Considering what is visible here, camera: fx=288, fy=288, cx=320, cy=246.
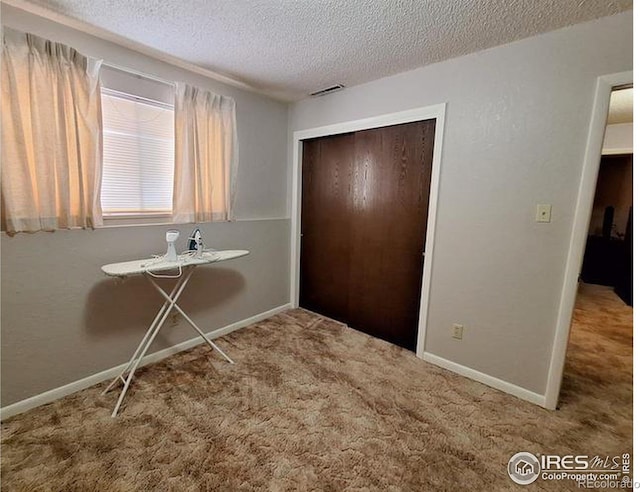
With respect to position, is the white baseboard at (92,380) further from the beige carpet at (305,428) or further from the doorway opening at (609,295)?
the doorway opening at (609,295)

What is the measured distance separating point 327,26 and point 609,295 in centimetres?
538

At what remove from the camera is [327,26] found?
1.73 metres

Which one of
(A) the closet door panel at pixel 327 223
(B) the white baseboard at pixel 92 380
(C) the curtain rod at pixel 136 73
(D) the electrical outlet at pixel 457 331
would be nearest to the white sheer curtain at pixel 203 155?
(C) the curtain rod at pixel 136 73

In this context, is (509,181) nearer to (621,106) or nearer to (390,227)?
(390,227)

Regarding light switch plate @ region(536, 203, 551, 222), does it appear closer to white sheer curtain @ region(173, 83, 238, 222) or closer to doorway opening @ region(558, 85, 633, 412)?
doorway opening @ region(558, 85, 633, 412)

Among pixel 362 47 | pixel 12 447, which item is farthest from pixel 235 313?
pixel 362 47

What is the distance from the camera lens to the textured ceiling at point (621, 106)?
2712 mm

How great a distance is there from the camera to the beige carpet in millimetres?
1388

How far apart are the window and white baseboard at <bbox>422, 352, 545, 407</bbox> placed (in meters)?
2.53

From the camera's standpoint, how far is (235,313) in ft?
9.49

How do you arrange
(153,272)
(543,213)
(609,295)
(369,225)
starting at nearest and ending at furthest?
(543,213) < (153,272) < (369,225) < (609,295)

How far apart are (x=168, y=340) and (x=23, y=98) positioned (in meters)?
1.84

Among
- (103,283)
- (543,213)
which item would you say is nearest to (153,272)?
(103,283)

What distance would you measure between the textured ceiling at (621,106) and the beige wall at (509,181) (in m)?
1.20
